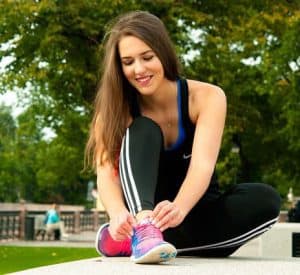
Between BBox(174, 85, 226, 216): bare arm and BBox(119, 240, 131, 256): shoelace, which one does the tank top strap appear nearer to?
BBox(174, 85, 226, 216): bare arm

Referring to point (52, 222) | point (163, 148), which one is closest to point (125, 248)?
point (163, 148)

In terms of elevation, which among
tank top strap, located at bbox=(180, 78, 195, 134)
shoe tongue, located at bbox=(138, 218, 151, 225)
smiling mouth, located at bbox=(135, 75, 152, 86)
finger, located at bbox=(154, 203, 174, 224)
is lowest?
shoe tongue, located at bbox=(138, 218, 151, 225)

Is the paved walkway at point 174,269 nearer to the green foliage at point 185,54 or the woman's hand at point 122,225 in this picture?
the woman's hand at point 122,225

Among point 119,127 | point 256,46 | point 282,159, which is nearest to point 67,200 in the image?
point 282,159

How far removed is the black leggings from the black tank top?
1.1 inches

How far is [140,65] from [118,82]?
23 cm

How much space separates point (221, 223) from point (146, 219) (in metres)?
0.59

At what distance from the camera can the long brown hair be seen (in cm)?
415

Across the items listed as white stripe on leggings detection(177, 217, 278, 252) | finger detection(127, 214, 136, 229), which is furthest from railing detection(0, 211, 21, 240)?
finger detection(127, 214, 136, 229)

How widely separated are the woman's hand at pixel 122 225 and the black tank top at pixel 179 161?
1.34 feet

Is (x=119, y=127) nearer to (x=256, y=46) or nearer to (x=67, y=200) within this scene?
(x=256, y=46)

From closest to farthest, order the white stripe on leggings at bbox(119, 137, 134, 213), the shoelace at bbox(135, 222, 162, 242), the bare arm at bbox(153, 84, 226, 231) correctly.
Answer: the shoelace at bbox(135, 222, 162, 242) → the bare arm at bbox(153, 84, 226, 231) → the white stripe on leggings at bbox(119, 137, 134, 213)

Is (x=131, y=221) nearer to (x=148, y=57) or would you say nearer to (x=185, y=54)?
(x=148, y=57)

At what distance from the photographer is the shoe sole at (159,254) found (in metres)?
3.48
